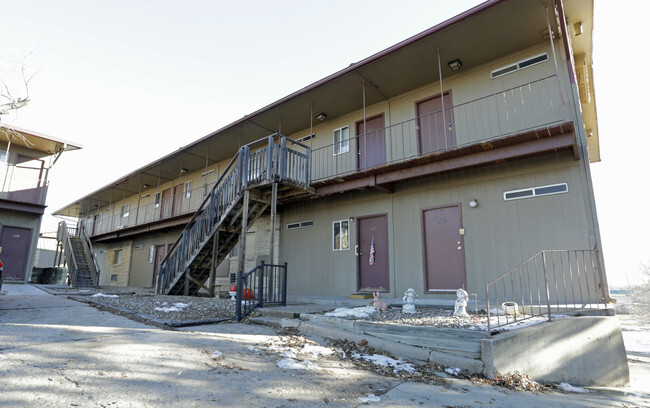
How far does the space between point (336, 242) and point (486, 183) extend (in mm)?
4886

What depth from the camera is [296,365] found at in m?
3.96

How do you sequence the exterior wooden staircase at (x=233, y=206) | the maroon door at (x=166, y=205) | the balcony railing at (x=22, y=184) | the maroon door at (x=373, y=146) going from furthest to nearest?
the maroon door at (x=166, y=205), the balcony railing at (x=22, y=184), the maroon door at (x=373, y=146), the exterior wooden staircase at (x=233, y=206)

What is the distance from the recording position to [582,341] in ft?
16.8

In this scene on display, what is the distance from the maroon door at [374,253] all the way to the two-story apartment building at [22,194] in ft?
46.1

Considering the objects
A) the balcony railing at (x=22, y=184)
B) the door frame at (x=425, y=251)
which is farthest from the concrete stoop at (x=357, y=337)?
the balcony railing at (x=22, y=184)

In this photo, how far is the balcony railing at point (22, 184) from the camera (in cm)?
1481

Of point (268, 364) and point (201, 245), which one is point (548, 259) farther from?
point (201, 245)

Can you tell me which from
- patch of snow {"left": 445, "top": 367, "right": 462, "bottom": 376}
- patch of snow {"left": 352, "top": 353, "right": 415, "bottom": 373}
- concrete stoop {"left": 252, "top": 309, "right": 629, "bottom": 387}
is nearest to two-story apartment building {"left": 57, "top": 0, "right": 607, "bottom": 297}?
concrete stoop {"left": 252, "top": 309, "right": 629, "bottom": 387}

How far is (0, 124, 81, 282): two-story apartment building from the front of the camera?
572 inches

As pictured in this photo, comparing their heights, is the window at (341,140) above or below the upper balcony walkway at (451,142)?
above

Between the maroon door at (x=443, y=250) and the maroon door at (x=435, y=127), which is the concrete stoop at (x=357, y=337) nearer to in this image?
the maroon door at (x=443, y=250)

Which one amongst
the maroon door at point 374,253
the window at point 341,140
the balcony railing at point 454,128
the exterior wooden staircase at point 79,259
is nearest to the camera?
the balcony railing at point 454,128

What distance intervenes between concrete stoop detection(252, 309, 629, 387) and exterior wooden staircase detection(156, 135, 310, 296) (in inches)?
168

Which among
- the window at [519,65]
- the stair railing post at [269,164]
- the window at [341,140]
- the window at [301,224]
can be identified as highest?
the window at [519,65]
